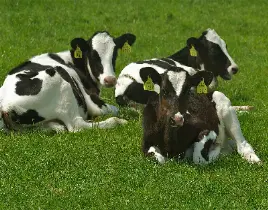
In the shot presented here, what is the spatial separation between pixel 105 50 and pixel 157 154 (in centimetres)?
495

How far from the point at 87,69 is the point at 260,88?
14.2ft

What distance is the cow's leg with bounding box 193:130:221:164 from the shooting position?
930cm

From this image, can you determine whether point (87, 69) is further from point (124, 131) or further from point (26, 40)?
point (26, 40)

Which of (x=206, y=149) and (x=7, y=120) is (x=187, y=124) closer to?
(x=206, y=149)

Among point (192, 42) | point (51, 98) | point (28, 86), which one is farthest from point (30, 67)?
point (192, 42)

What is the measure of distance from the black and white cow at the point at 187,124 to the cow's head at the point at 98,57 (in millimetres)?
3549

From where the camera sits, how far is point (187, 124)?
959cm

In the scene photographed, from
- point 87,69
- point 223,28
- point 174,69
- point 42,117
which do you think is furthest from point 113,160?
point 223,28

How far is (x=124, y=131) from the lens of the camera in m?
11.1

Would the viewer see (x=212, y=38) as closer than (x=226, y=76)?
No

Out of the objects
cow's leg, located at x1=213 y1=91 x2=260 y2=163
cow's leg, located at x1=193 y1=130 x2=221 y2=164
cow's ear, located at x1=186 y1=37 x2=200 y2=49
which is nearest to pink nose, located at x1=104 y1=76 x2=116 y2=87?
cow's ear, located at x1=186 y1=37 x2=200 y2=49

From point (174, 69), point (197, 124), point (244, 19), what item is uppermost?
point (174, 69)

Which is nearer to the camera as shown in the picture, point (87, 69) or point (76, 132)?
point (76, 132)

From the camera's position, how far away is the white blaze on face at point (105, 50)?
13405 mm
